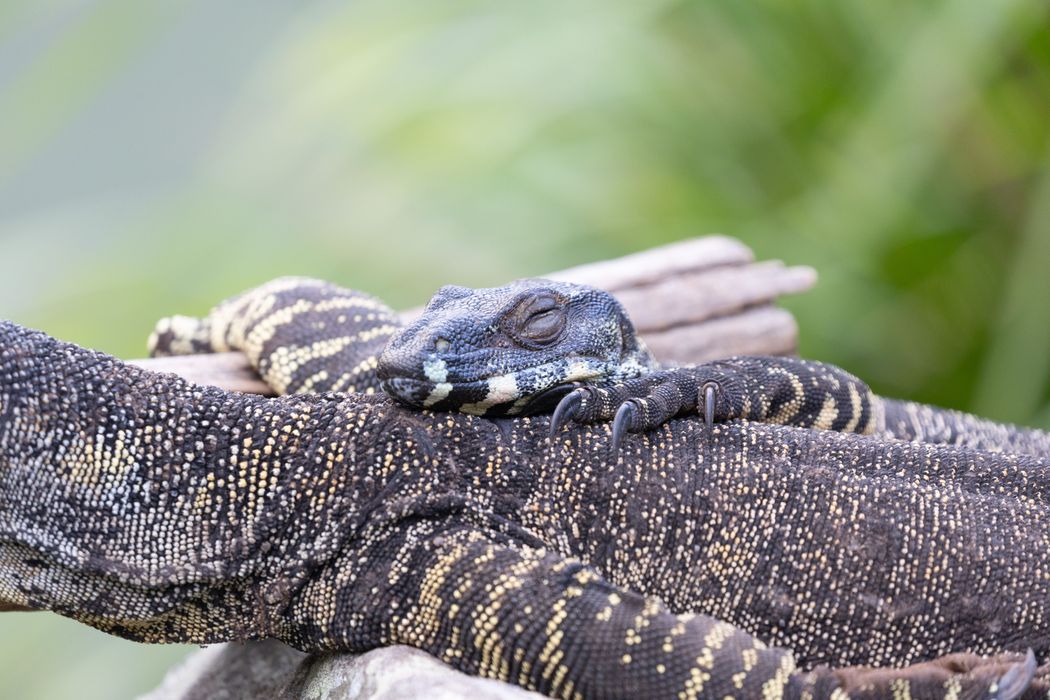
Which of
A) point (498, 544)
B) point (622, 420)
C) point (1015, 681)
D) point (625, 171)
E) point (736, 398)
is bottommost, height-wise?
point (1015, 681)

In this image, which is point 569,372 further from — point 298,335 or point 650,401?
point 298,335

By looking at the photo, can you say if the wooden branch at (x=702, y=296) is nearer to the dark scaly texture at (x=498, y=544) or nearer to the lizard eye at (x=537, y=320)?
the lizard eye at (x=537, y=320)

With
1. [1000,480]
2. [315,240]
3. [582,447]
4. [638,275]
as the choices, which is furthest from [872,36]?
[582,447]

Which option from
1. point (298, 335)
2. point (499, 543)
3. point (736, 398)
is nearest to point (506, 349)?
point (499, 543)

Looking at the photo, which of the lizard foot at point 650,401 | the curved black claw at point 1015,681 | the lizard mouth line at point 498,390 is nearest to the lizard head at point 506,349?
the lizard mouth line at point 498,390

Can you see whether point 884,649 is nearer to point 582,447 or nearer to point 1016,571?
point 1016,571

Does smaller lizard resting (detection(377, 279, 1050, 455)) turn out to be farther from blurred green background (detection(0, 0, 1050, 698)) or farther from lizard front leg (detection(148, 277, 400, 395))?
blurred green background (detection(0, 0, 1050, 698))
